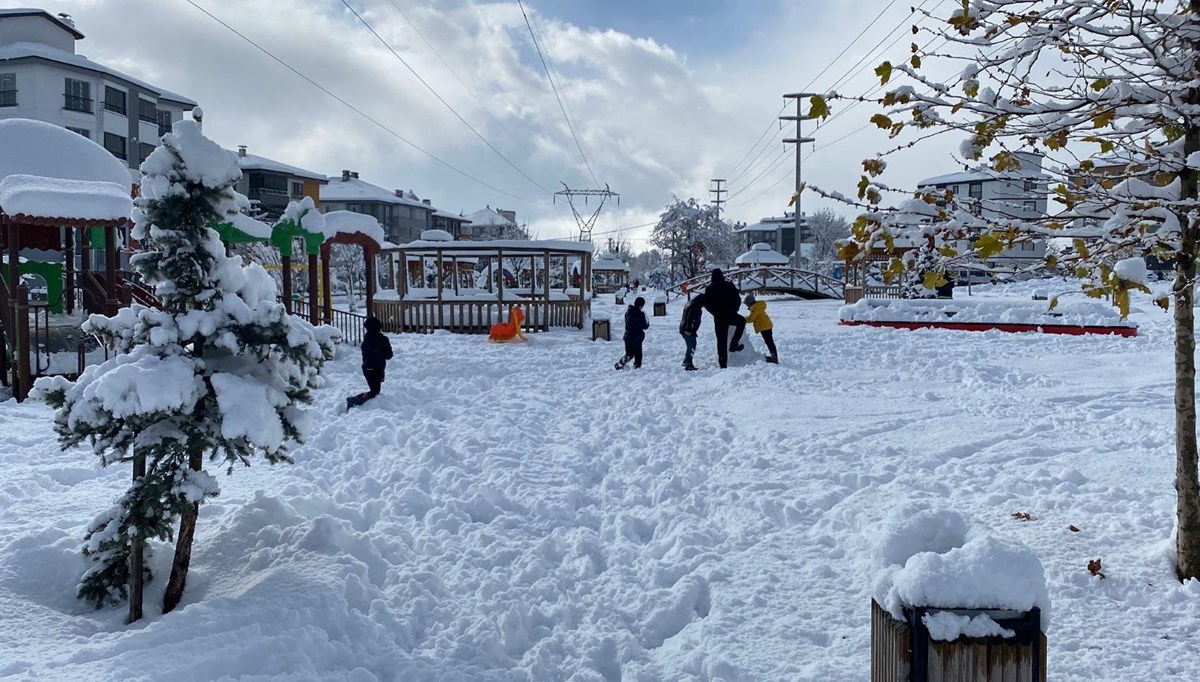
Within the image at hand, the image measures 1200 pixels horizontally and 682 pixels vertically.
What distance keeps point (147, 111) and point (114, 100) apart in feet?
8.98

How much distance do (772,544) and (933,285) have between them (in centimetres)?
239

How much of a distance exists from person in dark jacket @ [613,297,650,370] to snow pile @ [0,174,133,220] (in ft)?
30.2

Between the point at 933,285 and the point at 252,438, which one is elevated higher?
the point at 933,285

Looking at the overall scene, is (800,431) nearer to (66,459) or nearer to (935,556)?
(935,556)

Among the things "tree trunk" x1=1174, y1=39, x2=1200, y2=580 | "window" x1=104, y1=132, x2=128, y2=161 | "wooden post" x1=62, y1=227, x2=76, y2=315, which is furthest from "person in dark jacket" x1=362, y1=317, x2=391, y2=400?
"window" x1=104, y1=132, x2=128, y2=161

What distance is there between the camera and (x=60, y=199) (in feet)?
42.3

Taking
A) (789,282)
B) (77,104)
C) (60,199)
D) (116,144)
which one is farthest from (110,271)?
(116,144)

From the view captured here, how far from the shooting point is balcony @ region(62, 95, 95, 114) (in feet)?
134

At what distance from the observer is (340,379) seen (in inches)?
541

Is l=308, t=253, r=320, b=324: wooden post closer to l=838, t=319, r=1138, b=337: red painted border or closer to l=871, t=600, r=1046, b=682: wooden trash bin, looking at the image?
l=838, t=319, r=1138, b=337: red painted border

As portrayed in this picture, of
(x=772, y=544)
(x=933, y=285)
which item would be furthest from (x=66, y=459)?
(x=933, y=285)

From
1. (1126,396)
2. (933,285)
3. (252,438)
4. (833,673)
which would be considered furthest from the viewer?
(1126,396)

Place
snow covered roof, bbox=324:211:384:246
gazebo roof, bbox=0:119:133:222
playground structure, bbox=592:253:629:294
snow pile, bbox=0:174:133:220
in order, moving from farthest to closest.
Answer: playground structure, bbox=592:253:629:294 < snow covered roof, bbox=324:211:384:246 < gazebo roof, bbox=0:119:133:222 < snow pile, bbox=0:174:133:220

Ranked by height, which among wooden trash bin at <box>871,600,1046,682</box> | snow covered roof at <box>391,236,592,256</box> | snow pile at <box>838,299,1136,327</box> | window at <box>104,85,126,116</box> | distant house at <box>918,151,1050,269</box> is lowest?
wooden trash bin at <box>871,600,1046,682</box>
